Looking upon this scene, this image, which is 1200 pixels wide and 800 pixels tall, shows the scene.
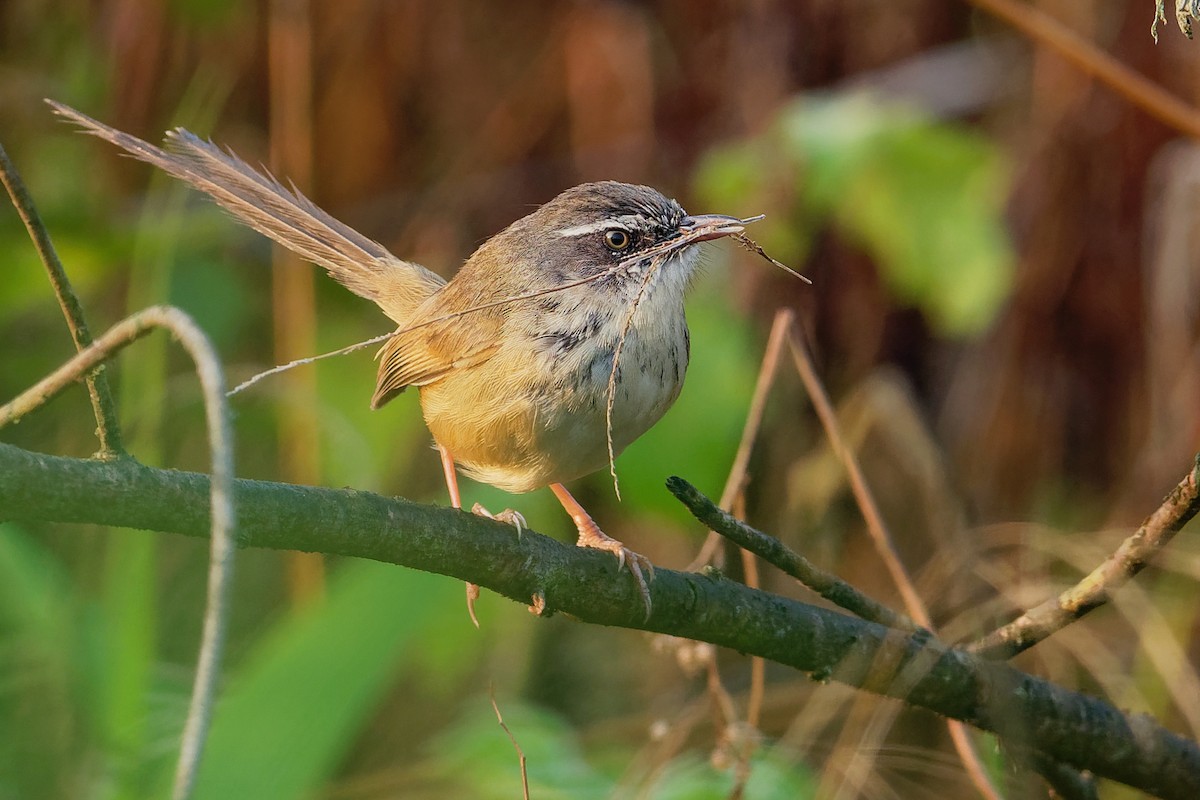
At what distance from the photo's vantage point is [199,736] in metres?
1.10

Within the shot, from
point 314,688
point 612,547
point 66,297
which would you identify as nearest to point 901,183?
point 612,547

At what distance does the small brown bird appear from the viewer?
2836 millimetres

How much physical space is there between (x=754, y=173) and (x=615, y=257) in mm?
1258

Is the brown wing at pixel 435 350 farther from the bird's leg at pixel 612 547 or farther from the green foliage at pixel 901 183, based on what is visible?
the green foliage at pixel 901 183

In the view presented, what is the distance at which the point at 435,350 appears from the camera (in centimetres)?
337

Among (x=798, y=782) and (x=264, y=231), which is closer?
(x=798, y=782)

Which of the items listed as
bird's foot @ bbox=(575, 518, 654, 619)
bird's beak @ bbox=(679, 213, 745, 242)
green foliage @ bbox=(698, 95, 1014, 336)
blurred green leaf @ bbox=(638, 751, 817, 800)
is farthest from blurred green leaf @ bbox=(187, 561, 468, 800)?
green foliage @ bbox=(698, 95, 1014, 336)

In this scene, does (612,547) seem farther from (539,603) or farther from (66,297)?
(66,297)

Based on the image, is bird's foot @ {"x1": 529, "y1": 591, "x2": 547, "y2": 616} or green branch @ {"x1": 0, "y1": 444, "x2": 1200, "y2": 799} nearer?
green branch @ {"x1": 0, "y1": 444, "x2": 1200, "y2": 799}

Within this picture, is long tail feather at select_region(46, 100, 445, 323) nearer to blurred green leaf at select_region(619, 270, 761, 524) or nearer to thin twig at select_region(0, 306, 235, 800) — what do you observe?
blurred green leaf at select_region(619, 270, 761, 524)

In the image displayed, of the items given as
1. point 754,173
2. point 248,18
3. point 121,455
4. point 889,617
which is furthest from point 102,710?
point 248,18

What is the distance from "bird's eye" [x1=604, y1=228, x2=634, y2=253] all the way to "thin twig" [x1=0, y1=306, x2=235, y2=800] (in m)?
1.87

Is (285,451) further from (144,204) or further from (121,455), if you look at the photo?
(121,455)

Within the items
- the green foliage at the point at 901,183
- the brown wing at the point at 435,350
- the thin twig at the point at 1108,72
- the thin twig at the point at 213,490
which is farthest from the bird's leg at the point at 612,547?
the thin twig at the point at 1108,72
